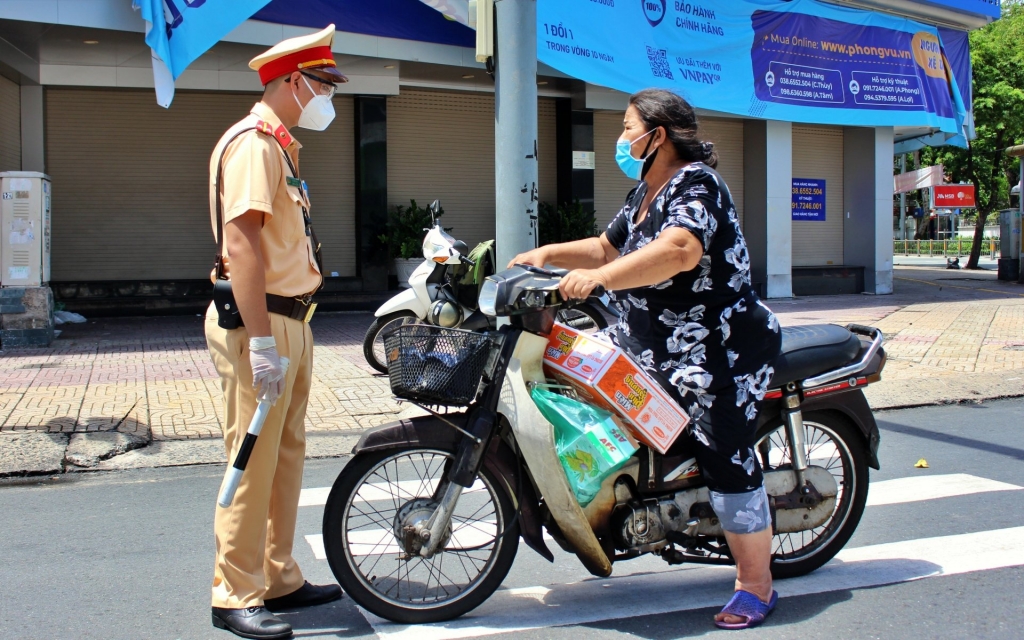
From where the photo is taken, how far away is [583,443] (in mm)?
3451

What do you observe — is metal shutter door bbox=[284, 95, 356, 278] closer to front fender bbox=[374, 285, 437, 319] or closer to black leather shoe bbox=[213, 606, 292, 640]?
front fender bbox=[374, 285, 437, 319]

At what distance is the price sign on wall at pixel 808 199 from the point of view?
19094mm

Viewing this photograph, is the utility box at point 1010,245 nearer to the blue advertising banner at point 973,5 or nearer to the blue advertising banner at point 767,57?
the blue advertising banner at point 767,57

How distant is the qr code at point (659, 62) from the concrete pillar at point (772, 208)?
141 inches

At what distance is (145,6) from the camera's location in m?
10.6

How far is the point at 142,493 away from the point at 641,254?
3654 mm

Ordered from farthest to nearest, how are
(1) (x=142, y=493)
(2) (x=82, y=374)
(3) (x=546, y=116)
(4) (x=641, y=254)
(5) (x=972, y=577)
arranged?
(3) (x=546, y=116) < (2) (x=82, y=374) < (1) (x=142, y=493) < (5) (x=972, y=577) < (4) (x=641, y=254)

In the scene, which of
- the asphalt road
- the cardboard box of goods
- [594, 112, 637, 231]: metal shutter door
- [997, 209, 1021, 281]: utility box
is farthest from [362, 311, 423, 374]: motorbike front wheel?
[997, 209, 1021, 281]: utility box

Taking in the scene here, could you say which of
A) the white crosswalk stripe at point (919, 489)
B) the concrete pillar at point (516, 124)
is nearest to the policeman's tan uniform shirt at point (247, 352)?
the white crosswalk stripe at point (919, 489)

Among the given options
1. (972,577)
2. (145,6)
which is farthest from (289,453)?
(145,6)

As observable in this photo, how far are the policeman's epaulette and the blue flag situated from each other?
7.96m

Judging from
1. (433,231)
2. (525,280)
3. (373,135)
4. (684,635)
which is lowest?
A: (684,635)

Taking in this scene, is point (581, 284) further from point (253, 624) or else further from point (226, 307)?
point (253, 624)

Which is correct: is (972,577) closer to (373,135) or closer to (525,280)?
(525,280)
